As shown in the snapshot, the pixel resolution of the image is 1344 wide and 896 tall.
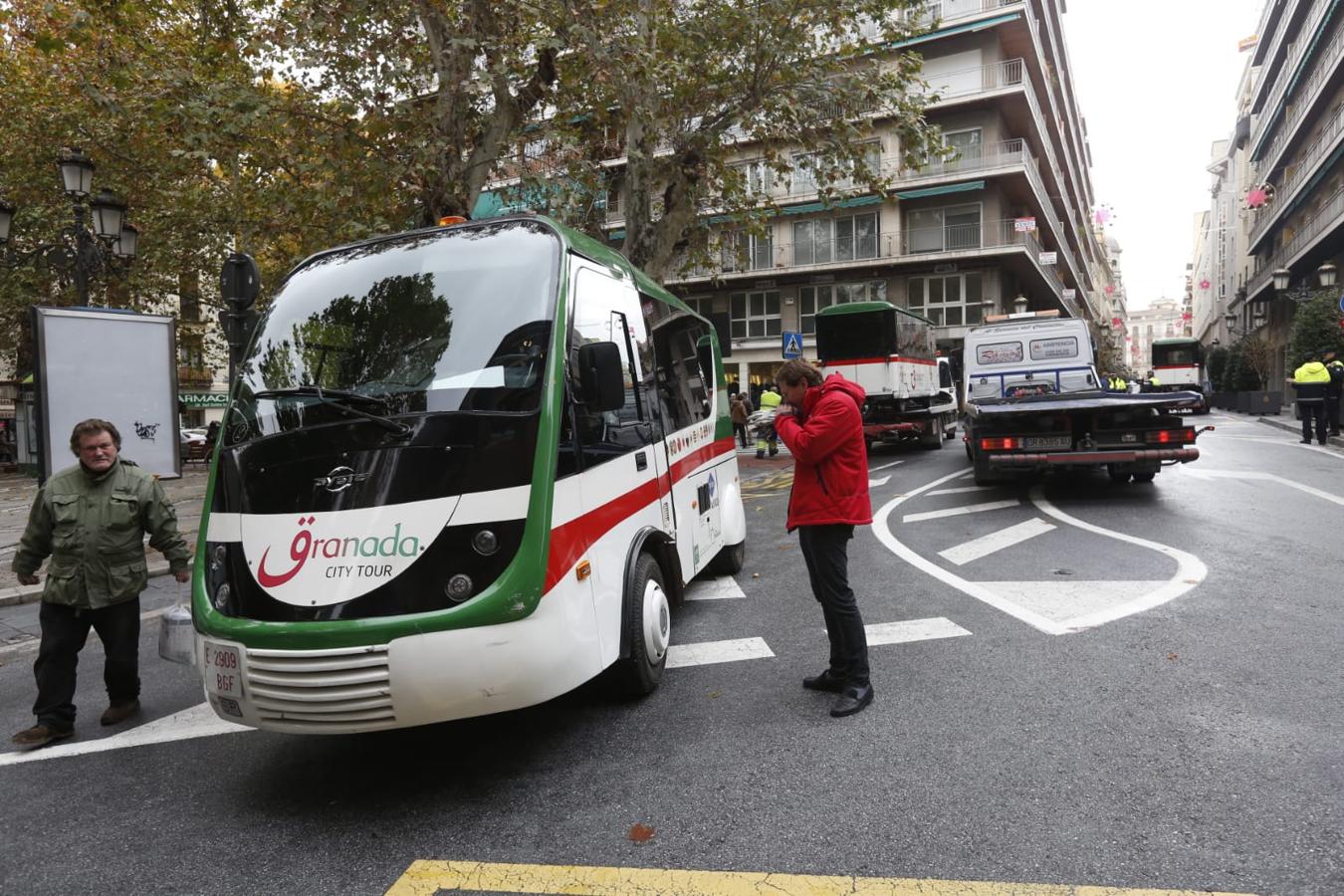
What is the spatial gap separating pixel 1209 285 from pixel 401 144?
10755 centimetres

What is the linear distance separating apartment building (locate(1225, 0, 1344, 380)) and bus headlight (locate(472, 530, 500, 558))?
28609mm

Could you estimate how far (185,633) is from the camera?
12.2 feet

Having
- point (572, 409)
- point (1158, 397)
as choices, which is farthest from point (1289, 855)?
point (1158, 397)

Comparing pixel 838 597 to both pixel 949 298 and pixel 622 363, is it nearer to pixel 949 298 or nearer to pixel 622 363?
pixel 622 363

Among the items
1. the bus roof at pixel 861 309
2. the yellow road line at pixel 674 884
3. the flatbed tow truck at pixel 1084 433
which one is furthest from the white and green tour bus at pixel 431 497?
the bus roof at pixel 861 309

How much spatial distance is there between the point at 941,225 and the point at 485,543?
34.0 meters

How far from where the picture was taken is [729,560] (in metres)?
6.86

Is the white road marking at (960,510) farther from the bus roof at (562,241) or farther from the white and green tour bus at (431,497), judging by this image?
the white and green tour bus at (431,497)

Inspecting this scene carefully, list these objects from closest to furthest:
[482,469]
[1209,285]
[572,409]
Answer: [482,469], [572,409], [1209,285]

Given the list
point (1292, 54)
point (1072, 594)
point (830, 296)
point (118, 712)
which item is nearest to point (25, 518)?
point (118, 712)

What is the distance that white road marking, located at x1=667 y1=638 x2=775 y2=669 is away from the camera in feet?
15.4

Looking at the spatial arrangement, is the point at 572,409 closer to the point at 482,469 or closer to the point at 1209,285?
the point at 482,469

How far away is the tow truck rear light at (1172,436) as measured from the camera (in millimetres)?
8914

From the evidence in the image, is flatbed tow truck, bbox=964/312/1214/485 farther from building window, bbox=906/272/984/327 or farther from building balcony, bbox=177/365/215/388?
building balcony, bbox=177/365/215/388
